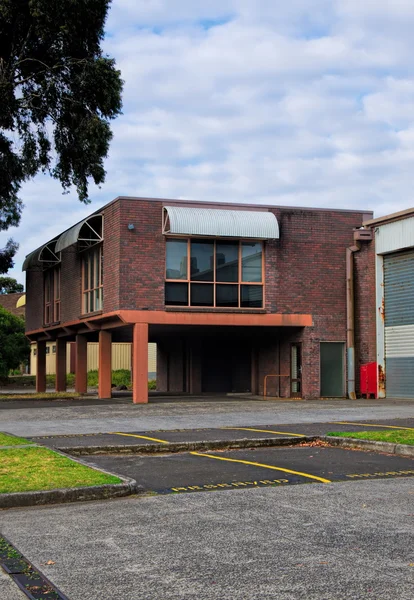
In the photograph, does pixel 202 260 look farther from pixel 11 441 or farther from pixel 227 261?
pixel 11 441

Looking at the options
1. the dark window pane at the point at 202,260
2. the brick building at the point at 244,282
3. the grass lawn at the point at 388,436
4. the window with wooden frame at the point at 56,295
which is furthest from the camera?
the window with wooden frame at the point at 56,295

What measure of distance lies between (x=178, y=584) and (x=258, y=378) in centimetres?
2793

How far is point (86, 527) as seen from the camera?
7.76 metres

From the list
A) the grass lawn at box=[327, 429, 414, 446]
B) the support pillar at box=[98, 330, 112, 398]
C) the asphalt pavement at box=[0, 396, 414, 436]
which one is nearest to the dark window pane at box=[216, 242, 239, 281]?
the asphalt pavement at box=[0, 396, 414, 436]

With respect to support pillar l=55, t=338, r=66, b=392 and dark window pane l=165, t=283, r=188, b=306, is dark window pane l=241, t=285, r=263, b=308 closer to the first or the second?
dark window pane l=165, t=283, r=188, b=306

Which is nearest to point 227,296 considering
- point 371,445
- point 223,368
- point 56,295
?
point 223,368

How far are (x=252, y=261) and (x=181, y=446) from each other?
51.9 ft

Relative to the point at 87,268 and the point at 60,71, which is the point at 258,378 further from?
the point at 60,71

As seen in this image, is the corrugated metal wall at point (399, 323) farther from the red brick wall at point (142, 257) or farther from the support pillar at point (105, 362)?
A: the support pillar at point (105, 362)

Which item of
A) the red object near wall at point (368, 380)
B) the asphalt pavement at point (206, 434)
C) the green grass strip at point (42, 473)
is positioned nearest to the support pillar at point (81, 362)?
the red object near wall at point (368, 380)

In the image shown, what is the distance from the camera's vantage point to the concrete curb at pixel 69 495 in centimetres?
904

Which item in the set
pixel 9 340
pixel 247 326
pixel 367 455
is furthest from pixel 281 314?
pixel 9 340

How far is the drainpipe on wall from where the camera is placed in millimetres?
29578

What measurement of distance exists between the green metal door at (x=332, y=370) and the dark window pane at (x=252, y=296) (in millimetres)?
2982
